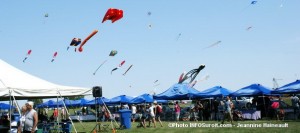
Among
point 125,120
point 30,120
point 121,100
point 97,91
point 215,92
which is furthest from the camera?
point 121,100

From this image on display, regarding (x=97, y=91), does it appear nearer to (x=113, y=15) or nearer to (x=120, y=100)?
(x=113, y=15)

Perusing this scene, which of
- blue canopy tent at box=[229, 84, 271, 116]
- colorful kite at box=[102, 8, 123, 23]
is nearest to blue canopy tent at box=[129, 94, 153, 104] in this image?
blue canopy tent at box=[229, 84, 271, 116]

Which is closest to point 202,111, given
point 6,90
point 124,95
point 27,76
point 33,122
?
point 124,95

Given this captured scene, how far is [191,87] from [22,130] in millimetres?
A: 20022

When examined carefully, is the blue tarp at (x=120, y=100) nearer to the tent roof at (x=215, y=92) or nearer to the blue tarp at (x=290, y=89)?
the tent roof at (x=215, y=92)

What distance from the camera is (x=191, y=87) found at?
2980 cm

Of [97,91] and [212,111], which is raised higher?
[97,91]

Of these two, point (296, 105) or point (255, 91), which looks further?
point (255, 91)

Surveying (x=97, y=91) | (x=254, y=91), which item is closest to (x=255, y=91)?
(x=254, y=91)

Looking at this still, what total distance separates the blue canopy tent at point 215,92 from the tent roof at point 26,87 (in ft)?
40.0

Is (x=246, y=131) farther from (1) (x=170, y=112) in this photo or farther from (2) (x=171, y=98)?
(1) (x=170, y=112)

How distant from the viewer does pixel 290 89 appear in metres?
22.6

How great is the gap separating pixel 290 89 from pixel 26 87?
14.9m

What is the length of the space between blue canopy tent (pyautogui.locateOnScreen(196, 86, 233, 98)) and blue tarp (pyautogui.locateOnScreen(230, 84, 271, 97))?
1110 millimetres
